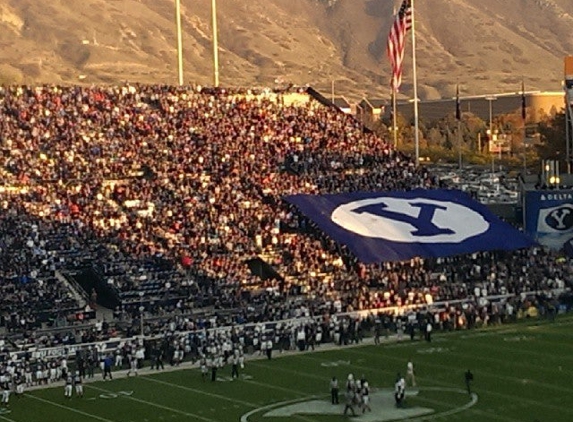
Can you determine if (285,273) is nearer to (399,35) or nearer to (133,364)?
(133,364)

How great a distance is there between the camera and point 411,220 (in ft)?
181

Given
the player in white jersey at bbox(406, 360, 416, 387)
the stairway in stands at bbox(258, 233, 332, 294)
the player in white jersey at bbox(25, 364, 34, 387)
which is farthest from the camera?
the stairway in stands at bbox(258, 233, 332, 294)

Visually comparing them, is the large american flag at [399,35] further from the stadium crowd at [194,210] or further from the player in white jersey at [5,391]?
the player in white jersey at [5,391]

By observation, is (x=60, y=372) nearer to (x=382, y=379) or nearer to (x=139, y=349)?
(x=139, y=349)

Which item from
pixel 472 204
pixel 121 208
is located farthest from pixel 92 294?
pixel 472 204

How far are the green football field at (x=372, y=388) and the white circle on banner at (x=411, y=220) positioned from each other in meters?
11.6

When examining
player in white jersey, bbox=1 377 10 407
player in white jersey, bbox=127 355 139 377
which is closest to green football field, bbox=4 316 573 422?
player in white jersey, bbox=1 377 10 407

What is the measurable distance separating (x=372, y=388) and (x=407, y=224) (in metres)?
20.8

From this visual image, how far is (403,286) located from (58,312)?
40.9 ft

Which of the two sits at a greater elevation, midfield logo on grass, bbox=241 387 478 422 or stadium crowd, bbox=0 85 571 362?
stadium crowd, bbox=0 85 571 362

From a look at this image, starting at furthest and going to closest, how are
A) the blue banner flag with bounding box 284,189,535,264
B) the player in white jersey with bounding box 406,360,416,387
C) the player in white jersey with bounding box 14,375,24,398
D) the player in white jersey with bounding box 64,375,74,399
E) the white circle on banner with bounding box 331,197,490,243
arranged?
1. the white circle on banner with bounding box 331,197,490,243
2. the blue banner flag with bounding box 284,189,535,264
3. the player in white jersey with bounding box 14,375,24,398
4. the player in white jersey with bounding box 64,375,74,399
5. the player in white jersey with bounding box 406,360,416,387

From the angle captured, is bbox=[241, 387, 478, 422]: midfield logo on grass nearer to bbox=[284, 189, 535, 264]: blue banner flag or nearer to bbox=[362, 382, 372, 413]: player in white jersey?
bbox=[362, 382, 372, 413]: player in white jersey

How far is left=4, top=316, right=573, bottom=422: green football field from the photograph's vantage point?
31297mm

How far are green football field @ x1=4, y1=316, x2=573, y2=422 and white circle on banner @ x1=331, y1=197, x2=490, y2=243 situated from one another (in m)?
11.6
